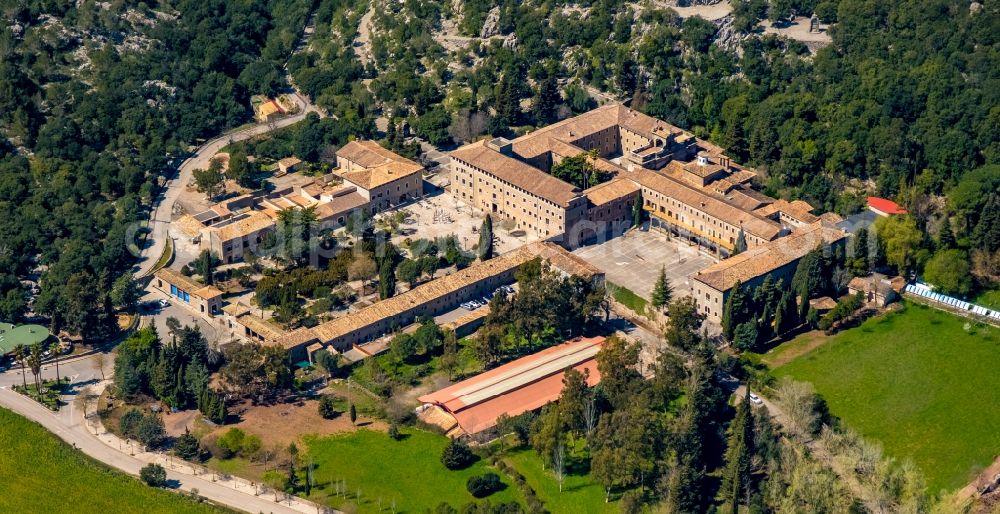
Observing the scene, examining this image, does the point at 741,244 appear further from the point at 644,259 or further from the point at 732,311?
the point at 732,311

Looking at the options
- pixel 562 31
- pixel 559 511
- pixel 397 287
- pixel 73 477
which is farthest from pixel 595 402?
pixel 562 31

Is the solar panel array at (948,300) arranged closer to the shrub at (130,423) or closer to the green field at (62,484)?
the green field at (62,484)

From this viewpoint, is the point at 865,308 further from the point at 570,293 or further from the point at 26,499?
the point at 26,499

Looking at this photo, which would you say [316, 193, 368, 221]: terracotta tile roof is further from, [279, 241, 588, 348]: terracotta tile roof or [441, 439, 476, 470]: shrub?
[441, 439, 476, 470]: shrub

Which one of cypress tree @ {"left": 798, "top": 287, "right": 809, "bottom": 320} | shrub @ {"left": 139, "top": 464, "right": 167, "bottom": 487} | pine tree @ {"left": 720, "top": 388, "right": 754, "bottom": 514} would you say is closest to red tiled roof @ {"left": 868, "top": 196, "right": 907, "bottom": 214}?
cypress tree @ {"left": 798, "top": 287, "right": 809, "bottom": 320}

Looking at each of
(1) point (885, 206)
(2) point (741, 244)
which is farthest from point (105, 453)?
(1) point (885, 206)

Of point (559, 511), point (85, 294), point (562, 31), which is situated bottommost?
point (559, 511)
